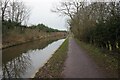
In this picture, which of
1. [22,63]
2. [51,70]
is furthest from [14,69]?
[51,70]

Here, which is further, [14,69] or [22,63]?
[22,63]

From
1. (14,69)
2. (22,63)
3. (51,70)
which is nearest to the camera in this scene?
(51,70)

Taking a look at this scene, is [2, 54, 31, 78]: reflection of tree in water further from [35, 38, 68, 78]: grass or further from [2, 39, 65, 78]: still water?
[35, 38, 68, 78]: grass

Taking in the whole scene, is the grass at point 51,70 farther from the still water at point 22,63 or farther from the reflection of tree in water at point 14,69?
the reflection of tree in water at point 14,69

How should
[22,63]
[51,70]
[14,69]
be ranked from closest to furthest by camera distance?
1. [51,70]
2. [14,69]
3. [22,63]

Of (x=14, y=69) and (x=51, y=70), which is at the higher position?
→ (x=51, y=70)

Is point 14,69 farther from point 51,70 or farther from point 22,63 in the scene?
point 51,70

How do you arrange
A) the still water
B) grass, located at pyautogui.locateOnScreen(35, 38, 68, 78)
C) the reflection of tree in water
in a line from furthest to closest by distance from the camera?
the still water < the reflection of tree in water < grass, located at pyautogui.locateOnScreen(35, 38, 68, 78)

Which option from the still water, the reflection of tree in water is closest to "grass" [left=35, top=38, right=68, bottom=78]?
the still water

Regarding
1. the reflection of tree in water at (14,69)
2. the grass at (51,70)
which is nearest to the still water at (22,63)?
the reflection of tree in water at (14,69)

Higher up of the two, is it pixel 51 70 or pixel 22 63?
pixel 51 70

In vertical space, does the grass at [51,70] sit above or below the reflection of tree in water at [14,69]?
above

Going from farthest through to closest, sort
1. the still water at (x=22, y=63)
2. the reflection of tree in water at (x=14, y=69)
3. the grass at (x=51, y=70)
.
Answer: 1. the still water at (x=22, y=63)
2. the reflection of tree in water at (x=14, y=69)
3. the grass at (x=51, y=70)

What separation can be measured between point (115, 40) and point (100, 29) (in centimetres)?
312
